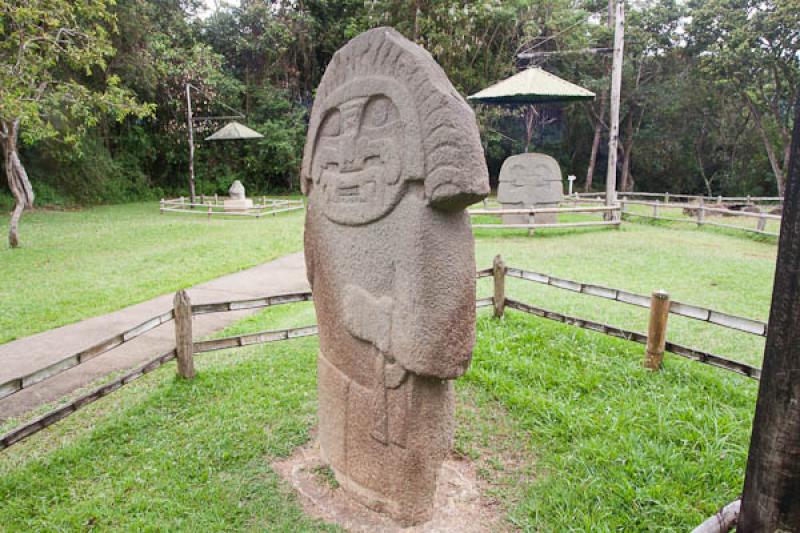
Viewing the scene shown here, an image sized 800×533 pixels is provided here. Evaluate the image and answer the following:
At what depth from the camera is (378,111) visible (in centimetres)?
273

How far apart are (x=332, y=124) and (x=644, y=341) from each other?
3.24 metres

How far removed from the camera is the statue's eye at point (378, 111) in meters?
2.68

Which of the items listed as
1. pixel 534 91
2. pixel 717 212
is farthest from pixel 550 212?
pixel 717 212

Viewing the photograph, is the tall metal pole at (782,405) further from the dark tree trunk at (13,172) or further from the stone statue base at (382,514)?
the dark tree trunk at (13,172)

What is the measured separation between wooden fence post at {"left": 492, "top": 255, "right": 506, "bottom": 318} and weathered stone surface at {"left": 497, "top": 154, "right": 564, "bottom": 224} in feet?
26.7

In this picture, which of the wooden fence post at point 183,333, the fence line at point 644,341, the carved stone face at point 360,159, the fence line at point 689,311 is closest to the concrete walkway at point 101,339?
the wooden fence post at point 183,333

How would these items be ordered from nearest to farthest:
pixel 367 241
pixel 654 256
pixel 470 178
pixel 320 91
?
pixel 470 178 < pixel 367 241 < pixel 320 91 < pixel 654 256

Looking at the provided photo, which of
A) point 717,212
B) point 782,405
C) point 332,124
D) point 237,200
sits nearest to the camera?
point 782,405

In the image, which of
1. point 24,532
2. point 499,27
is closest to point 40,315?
point 24,532

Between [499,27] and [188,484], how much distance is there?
21216mm

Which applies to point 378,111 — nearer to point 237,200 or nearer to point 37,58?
point 37,58

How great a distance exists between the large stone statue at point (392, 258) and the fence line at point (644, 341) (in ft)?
7.57

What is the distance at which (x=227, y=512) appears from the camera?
3.02 m

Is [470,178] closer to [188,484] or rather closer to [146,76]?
[188,484]
